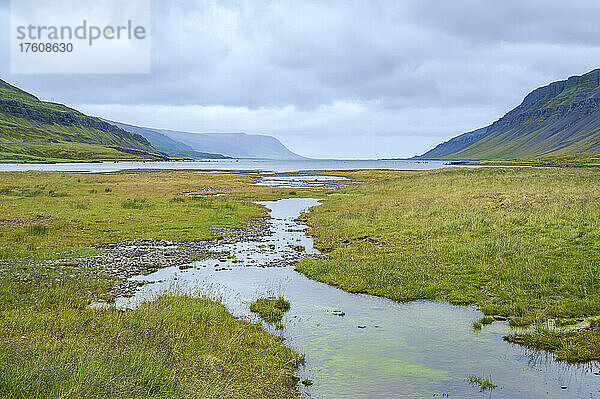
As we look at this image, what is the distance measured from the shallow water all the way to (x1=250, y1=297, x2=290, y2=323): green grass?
0.39 m

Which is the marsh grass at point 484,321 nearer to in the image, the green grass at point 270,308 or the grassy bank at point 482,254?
the grassy bank at point 482,254

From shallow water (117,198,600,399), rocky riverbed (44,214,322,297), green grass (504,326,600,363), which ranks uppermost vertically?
green grass (504,326,600,363)

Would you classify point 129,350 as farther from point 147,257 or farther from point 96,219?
point 96,219

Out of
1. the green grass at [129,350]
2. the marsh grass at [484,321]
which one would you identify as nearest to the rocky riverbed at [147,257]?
the green grass at [129,350]

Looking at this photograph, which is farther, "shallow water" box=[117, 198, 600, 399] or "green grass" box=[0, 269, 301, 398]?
"shallow water" box=[117, 198, 600, 399]

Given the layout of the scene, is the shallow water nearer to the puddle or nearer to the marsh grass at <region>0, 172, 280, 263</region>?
the marsh grass at <region>0, 172, 280, 263</region>

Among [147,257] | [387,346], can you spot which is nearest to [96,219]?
[147,257]

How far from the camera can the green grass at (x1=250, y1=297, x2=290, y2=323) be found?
59.7 ft

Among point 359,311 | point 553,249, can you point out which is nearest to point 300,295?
point 359,311

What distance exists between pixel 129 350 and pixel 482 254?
846 inches

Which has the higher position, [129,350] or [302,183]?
[302,183]

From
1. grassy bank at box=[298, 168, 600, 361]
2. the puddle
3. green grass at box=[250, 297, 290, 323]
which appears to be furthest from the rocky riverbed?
the puddle

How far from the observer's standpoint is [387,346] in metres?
15.6

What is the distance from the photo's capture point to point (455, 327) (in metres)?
17.2
